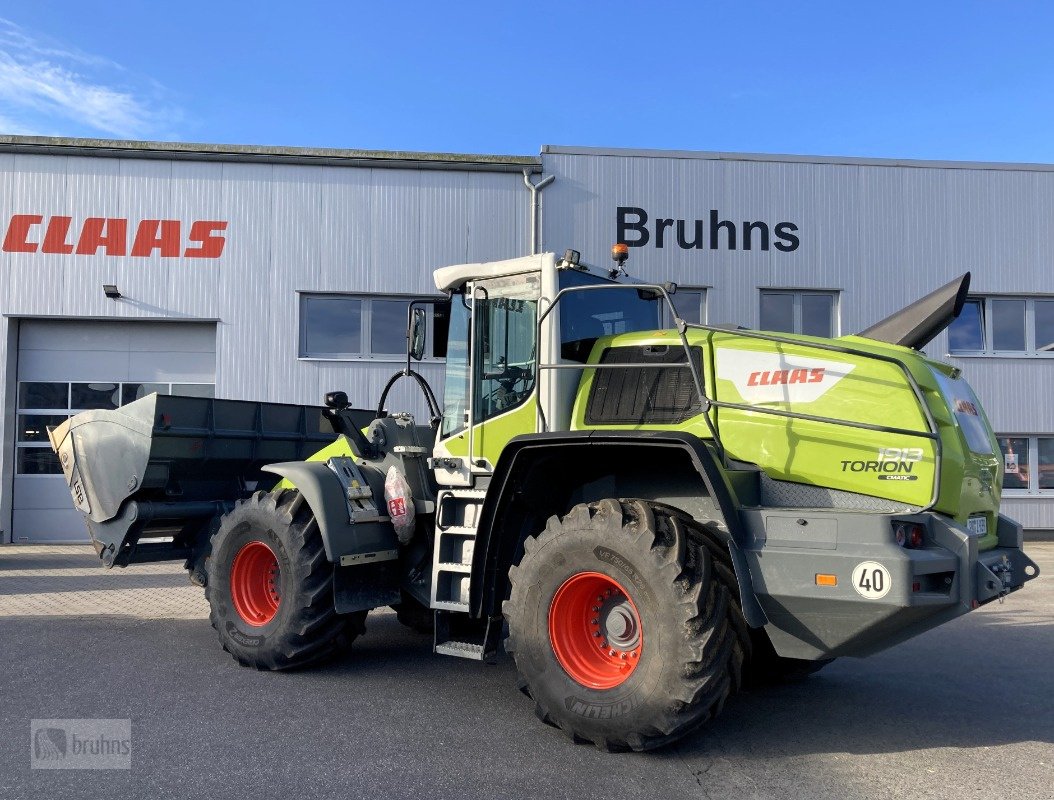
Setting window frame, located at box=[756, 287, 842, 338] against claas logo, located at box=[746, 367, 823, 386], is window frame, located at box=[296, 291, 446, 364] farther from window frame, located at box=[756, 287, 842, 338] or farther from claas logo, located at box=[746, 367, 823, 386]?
claas logo, located at box=[746, 367, 823, 386]

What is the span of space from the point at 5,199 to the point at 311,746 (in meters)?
13.1

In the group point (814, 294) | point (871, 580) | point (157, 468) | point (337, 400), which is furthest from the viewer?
point (814, 294)

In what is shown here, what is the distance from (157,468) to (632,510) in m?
4.37

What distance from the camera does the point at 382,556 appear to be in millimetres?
6008

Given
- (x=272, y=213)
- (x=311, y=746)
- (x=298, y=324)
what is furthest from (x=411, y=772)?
(x=272, y=213)

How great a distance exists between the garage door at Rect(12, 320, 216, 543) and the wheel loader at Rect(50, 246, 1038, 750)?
8.85m

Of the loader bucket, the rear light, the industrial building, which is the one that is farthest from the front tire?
the industrial building

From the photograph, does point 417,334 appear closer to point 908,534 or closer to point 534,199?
point 908,534

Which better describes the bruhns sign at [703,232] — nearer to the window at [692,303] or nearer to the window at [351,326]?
the window at [692,303]

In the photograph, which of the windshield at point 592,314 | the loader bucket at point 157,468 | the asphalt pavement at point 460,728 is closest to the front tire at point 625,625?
the asphalt pavement at point 460,728

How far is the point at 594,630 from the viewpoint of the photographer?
15.5ft

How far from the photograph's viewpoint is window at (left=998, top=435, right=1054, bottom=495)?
15.2m

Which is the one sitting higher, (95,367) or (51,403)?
(95,367)

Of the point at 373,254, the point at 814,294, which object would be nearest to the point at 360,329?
the point at 373,254
